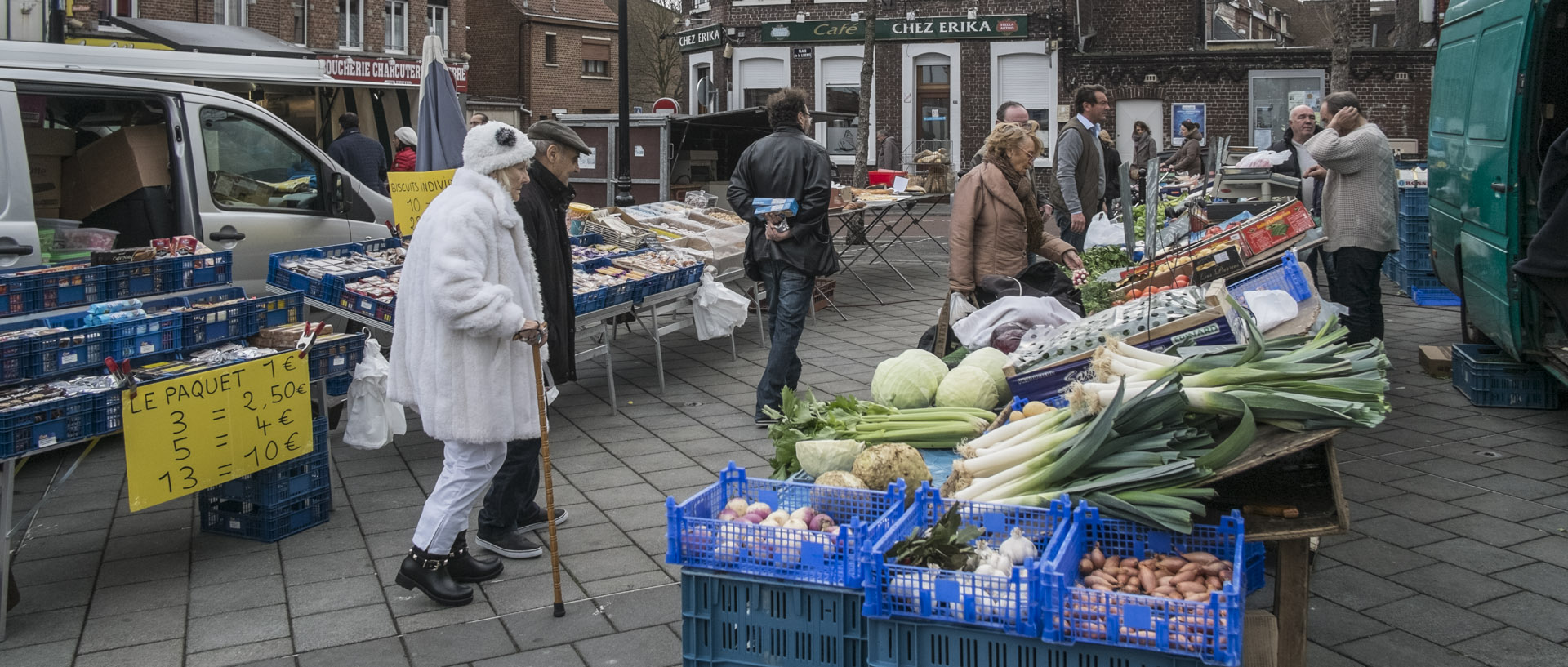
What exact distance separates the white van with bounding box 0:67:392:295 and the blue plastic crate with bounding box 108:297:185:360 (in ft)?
5.30

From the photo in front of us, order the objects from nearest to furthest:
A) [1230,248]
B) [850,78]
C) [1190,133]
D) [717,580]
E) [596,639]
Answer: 1. [717,580]
2. [596,639]
3. [1230,248]
4. [1190,133]
5. [850,78]

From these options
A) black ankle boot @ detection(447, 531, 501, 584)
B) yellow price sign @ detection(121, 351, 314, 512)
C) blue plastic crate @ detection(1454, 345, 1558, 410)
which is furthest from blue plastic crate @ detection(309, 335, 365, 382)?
blue plastic crate @ detection(1454, 345, 1558, 410)

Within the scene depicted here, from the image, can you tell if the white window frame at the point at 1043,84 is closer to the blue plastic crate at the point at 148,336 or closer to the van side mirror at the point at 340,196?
the van side mirror at the point at 340,196

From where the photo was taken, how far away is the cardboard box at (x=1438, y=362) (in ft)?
27.2

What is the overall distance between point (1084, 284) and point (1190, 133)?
1579cm

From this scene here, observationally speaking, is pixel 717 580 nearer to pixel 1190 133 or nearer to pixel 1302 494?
Answer: pixel 1302 494

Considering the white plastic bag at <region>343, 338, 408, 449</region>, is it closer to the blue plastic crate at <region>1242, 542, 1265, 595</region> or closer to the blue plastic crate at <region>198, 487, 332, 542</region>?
the blue plastic crate at <region>198, 487, 332, 542</region>

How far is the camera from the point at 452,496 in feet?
14.8

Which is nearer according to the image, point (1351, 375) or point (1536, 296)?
point (1351, 375)

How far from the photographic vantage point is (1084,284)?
6.92 m

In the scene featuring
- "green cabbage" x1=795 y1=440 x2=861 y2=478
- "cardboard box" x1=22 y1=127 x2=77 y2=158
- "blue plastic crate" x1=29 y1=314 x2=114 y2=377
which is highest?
"cardboard box" x1=22 y1=127 x2=77 y2=158

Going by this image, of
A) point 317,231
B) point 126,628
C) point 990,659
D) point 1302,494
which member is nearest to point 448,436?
point 126,628

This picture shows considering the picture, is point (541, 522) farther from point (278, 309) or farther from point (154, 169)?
point (154, 169)

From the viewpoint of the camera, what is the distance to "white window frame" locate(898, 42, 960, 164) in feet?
106
